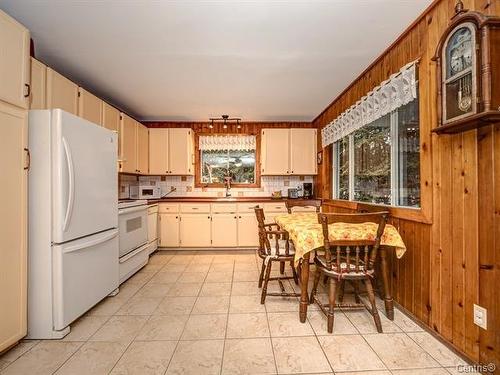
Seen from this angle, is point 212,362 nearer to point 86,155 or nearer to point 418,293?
point 418,293

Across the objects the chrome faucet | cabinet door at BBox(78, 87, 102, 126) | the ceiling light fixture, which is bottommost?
the chrome faucet

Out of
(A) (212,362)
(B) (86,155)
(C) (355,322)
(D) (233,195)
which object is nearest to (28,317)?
(B) (86,155)

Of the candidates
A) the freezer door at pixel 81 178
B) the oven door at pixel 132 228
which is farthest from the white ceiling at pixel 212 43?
the oven door at pixel 132 228

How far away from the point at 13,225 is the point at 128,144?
232cm

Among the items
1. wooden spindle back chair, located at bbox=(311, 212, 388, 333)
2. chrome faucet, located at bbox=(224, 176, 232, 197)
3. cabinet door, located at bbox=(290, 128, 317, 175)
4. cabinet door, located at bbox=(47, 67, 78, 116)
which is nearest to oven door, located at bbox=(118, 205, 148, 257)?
cabinet door, located at bbox=(47, 67, 78, 116)

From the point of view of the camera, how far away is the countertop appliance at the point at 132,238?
2.84 m

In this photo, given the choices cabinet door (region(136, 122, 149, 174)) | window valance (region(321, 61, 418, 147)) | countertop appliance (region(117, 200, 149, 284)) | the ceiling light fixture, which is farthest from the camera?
the ceiling light fixture

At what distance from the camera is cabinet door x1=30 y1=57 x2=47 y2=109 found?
2.10 m

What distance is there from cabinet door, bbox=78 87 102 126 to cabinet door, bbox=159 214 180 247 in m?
1.83

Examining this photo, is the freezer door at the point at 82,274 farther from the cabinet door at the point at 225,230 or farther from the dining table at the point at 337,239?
the cabinet door at the point at 225,230

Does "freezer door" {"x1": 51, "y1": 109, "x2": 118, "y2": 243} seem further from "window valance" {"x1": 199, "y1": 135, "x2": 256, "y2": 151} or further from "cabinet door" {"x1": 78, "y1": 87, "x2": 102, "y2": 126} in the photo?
"window valance" {"x1": 199, "y1": 135, "x2": 256, "y2": 151}

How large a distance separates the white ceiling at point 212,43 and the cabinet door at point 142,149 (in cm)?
75

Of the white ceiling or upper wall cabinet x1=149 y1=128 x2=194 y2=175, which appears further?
upper wall cabinet x1=149 y1=128 x2=194 y2=175

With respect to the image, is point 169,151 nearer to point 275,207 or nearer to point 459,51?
point 275,207
